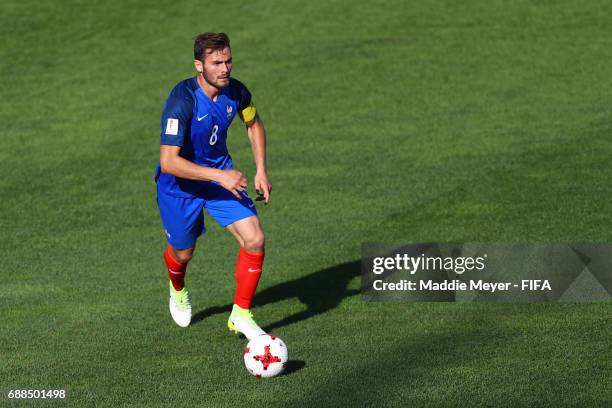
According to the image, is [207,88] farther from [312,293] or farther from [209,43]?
[312,293]

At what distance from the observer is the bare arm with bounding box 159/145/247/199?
909cm

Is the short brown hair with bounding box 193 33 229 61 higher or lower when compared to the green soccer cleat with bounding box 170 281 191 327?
higher

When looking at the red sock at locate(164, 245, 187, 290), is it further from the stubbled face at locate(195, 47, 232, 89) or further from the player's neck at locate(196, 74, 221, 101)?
the stubbled face at locate(195, 47, 232, 89)

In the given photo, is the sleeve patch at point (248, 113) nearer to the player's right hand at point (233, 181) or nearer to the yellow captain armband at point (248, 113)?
the yellow captain armband at point (248, 113)

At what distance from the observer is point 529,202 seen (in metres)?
14.2

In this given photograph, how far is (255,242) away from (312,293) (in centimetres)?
178

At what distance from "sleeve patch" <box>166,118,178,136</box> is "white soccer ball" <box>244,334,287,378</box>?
Result: 6.12 feet

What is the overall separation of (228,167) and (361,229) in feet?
12.0

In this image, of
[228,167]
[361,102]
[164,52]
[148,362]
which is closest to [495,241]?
[228,167]

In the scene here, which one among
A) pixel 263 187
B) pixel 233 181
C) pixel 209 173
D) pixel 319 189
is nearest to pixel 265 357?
pixel 233 181

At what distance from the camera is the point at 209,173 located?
30.3ft

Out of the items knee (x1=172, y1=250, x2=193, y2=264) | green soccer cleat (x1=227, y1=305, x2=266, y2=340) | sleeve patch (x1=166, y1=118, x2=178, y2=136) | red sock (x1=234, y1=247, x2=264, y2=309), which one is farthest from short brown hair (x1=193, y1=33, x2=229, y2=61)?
Answer: green soccer cleat (x1=227, y1=305, x2=266, y2=340)

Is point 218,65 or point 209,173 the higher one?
point 218,65

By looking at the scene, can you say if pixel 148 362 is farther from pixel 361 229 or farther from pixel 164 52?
pixel 164 52
